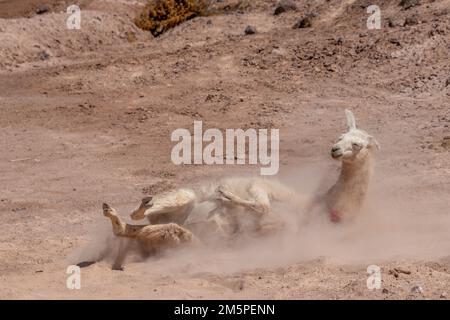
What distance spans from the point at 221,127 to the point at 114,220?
7219mm

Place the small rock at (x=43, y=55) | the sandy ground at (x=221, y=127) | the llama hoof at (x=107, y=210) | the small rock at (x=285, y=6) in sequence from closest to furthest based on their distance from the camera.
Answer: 1. the llama hoof at (x=107, y=210)
2. the sandy ground at (x=221, y=127)
3. the small rock at (x=43, y=55)
4. the small rock at (x=285, y=6)

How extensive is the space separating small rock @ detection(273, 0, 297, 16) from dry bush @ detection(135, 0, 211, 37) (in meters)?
2.07

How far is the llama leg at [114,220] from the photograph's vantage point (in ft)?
25.7

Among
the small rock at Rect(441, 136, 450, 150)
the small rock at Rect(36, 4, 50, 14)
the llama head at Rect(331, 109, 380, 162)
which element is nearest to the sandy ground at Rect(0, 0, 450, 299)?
the small rock at Rect(441, 136, 450, 150)

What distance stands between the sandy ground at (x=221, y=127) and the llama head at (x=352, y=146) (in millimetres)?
736

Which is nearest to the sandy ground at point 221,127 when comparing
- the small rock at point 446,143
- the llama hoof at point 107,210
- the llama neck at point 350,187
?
the small rock at point 446,143

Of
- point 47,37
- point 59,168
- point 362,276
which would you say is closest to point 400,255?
point 362,276

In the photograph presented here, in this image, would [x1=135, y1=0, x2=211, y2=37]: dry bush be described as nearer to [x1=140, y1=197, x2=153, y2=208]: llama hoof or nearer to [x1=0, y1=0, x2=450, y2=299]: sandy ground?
[x1=0, y1=0, x2=450, y2=299]: sandy ground

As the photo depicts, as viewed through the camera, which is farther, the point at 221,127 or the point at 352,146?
the point at 221,127

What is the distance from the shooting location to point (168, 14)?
2238 cm

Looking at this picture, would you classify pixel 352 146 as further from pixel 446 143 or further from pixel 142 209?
pixel 446 143

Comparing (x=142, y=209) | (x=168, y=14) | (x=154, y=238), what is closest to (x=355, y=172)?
(x=154, y=238)

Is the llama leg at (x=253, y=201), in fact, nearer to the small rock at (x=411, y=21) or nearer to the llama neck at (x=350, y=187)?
the llama neck at (x=350, y=187)

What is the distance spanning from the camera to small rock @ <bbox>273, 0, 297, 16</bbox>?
20.7 m
